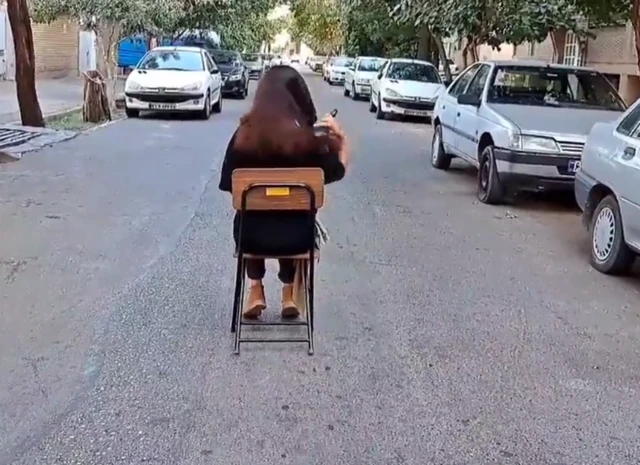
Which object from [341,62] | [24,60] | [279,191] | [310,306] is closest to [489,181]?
[310,306]

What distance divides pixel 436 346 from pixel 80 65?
36.6 meters

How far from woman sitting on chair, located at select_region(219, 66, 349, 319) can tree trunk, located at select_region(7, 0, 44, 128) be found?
10.9m

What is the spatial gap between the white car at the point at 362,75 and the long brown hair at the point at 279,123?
964 inches

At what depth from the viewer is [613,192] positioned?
7234 mm

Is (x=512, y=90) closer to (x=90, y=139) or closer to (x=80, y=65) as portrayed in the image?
(x=90, y=139)

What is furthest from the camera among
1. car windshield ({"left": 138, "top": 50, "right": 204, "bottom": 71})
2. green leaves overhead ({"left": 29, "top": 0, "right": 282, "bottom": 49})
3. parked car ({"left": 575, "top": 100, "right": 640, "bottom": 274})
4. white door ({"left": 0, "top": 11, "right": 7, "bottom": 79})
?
white door ({"left": 0, "top": 11, "right": 7, "bottom": 79})

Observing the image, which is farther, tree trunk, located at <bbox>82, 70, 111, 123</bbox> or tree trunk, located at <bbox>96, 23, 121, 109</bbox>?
tree trunk, located at <bbox>96, 23, 121, 109</bbox>

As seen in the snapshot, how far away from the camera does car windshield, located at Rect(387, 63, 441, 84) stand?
2244 centimetres

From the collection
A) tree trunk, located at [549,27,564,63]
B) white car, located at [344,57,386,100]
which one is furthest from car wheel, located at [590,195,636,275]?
white car, located at [344,57,386,100]

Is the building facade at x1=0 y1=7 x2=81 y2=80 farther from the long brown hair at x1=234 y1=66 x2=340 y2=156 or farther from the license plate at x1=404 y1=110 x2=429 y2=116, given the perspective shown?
the long brown hair at x1=234 y1=66 x2=340 y2=156

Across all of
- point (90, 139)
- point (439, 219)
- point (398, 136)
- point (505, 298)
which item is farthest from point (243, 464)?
point (398, 136)

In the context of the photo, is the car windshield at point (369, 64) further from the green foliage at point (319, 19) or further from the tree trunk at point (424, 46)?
the green foliage at point (319, 19)

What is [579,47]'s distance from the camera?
26.2 metres

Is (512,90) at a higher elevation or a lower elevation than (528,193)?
higher
